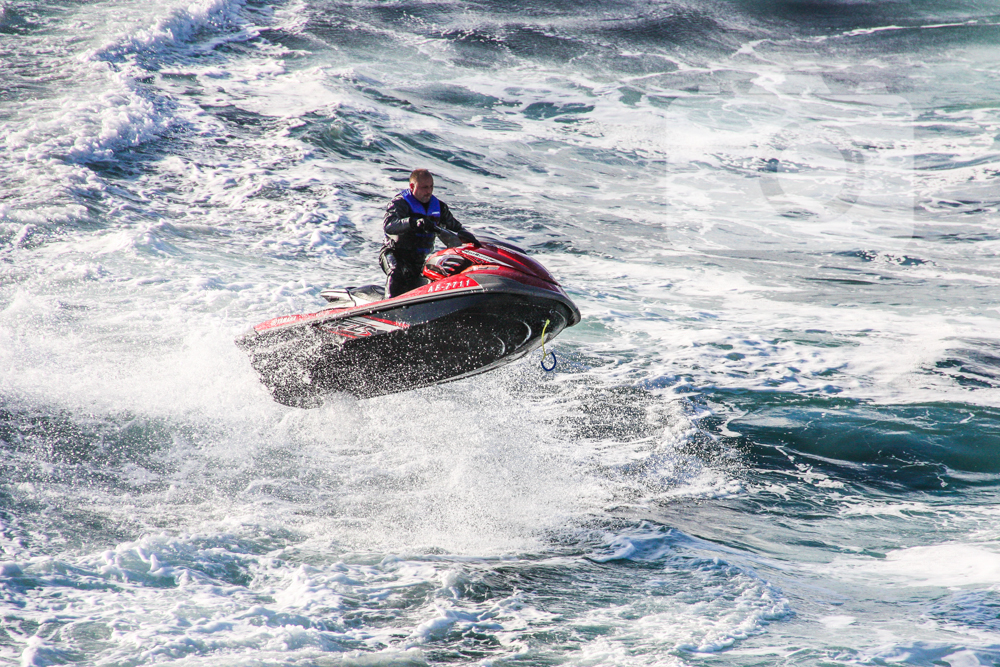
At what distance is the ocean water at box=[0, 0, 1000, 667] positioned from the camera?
173 inches

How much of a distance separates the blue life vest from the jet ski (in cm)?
27

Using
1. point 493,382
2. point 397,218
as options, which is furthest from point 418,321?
point 493,382

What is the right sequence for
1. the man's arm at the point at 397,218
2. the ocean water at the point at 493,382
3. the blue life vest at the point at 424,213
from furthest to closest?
the blue life vest at the point at 424,213, the man's arm at the point at 397,218, the ocean water at the point at 493,382

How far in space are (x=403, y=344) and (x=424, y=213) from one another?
0.97 metres

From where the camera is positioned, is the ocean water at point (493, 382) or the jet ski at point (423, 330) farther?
the jet ski at point (423, 330)

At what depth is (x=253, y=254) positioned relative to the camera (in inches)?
421

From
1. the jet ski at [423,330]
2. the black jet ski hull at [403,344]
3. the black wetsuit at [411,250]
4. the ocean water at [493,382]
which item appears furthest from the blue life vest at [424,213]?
the ocean water at [493,382]

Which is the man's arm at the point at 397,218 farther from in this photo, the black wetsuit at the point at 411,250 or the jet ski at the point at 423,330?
the jet ski at the point at 423,330

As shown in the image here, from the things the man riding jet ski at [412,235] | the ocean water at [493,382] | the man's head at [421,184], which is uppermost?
the man's head at [421,184]

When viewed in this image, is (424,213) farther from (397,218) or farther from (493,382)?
(493,382)

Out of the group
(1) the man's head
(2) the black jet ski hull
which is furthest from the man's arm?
(2) the black jet ski hull

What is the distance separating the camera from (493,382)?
805 cm

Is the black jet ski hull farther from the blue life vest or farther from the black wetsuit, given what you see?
the blue life vest

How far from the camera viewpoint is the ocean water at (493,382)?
14.4 ft
